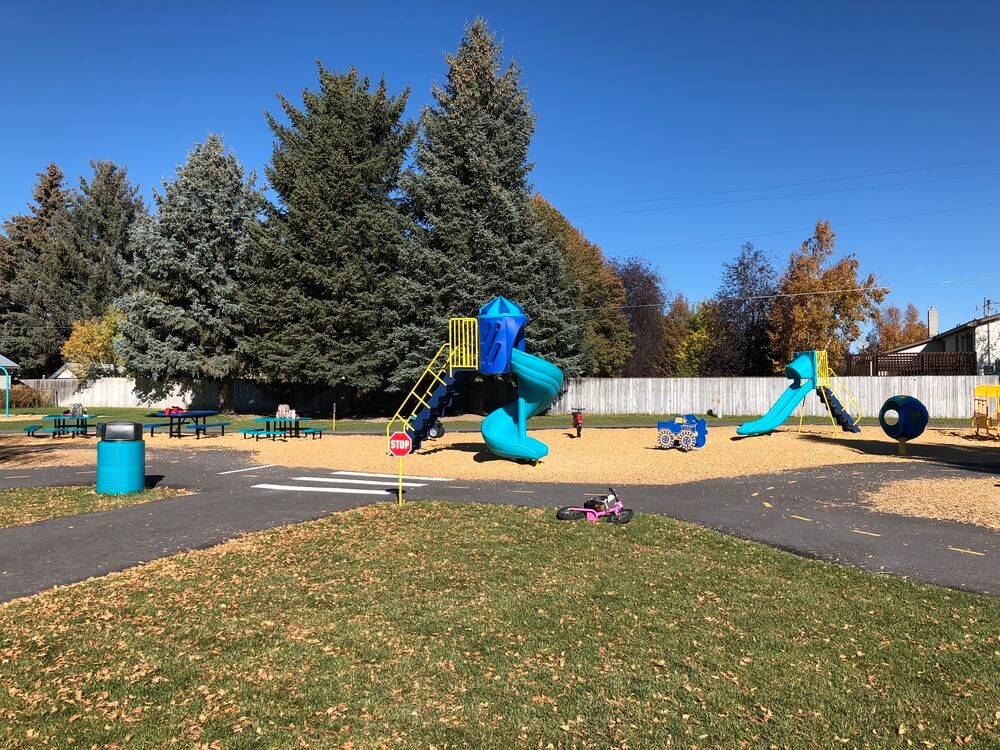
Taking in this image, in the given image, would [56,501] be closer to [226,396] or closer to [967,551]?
[967,551]

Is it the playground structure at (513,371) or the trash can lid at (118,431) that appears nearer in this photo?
the trash can lid at (118,431)

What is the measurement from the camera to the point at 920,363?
41.5 meters

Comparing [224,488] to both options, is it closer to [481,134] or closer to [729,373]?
[481,134]

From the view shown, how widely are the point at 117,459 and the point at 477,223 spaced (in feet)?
78.9

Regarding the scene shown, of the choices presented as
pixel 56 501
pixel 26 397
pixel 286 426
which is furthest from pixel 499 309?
pixel 26 397

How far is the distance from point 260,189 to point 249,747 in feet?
130

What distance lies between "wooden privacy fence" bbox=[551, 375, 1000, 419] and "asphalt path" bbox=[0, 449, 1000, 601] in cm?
2010

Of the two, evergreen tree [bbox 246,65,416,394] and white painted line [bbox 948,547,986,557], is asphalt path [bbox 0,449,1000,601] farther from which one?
evergreen tree [bbox 246,65,416,394]

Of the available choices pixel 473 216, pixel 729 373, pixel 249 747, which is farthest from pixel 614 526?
pixel 729 373

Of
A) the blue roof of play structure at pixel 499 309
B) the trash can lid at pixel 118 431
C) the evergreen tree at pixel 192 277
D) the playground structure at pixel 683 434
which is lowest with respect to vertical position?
the playground structure at pixel 683 434

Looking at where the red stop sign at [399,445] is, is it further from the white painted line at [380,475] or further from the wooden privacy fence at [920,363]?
the wooden privacy fence at [920,363]

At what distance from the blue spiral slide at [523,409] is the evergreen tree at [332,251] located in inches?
709

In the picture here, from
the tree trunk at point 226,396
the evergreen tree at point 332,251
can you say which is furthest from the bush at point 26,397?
the evergreen tree at point 332,251

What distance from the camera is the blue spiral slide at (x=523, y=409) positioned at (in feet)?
52.1
